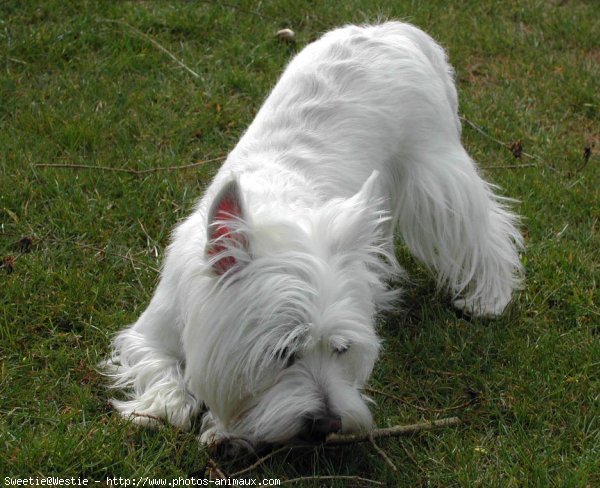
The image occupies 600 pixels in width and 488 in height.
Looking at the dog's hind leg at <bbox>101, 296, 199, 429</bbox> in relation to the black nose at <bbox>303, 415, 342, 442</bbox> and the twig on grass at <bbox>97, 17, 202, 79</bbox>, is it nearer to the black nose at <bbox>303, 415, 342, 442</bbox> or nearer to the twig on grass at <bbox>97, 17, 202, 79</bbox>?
the black nose at <bbox>303, 415, 342, 442</bbox>

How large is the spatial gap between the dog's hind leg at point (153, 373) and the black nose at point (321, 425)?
63 cm

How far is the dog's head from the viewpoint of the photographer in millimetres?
2760

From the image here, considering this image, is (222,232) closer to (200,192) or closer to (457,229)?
(457,229)

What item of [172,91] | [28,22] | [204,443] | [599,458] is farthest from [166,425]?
[28,22]

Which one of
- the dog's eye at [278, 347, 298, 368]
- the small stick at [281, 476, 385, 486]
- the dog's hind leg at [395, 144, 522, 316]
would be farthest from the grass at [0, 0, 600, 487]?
the dog's eye at [278, 347, 298, 368]

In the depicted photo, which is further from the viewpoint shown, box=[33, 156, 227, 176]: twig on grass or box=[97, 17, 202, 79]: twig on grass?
box=[97, 17, 202, 79]: twig on grass

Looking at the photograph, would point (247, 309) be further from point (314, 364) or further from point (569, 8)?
point (569, 8)

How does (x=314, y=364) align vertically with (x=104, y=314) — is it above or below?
above

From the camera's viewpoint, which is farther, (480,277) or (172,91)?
(172,91)

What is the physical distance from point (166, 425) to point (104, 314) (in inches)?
32.0

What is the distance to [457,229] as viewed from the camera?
412cm

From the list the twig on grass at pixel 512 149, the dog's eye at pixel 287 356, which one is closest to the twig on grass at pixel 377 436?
the dog's eye at pixel 287 356

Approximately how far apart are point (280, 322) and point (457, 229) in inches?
63.8

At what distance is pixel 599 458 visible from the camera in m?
3.25
